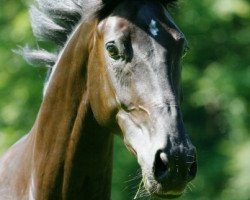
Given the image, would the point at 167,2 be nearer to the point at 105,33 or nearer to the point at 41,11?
the point at 105,33

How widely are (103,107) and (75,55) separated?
14.9 inches

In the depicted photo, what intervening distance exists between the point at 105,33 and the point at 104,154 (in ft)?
2.12

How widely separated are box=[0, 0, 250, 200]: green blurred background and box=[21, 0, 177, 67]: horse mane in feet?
13.5

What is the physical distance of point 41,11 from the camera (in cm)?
551

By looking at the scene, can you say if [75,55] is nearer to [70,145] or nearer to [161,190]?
[70,145]

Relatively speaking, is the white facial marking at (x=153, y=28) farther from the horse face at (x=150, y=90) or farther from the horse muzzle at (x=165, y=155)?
the horse muzzle at (x=165, y=155)

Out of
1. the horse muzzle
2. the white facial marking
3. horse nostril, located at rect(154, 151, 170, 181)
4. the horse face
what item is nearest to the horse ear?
the horse face

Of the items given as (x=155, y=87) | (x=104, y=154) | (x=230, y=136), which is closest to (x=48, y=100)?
(x=104, y=154)

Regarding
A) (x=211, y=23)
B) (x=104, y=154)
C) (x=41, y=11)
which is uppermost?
(x=41, y=11)

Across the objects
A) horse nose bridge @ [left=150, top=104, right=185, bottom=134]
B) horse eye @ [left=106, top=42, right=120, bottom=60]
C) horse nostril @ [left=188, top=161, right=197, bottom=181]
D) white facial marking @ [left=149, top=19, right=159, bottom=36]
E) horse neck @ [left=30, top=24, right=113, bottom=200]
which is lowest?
horse neck @ [left=30, top=24, right=113, bottom=200]

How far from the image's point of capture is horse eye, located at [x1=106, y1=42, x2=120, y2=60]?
461cm

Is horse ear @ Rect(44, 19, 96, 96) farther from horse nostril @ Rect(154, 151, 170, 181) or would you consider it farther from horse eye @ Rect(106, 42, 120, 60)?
horse nostril @ Rect(154, 151, 170, 181)

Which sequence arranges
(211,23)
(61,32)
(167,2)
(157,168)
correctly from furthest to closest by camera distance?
(211,23)
(61,32)
(167,2)
(157,168)

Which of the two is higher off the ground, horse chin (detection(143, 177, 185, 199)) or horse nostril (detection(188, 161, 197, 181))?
horse nostril (detection(188, 161, 197, 181))
